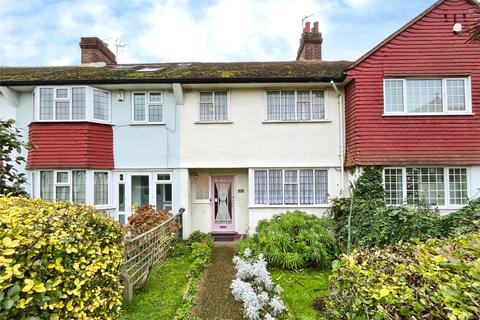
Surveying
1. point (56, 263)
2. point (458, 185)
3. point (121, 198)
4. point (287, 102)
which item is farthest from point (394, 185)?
point (56, 263)

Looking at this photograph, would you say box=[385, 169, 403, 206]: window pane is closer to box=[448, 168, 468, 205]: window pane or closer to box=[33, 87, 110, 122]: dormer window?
box=[448, 168, 468, 205]: window pane

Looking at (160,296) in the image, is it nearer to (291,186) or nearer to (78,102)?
(291,186)

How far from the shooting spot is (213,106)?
465 inches

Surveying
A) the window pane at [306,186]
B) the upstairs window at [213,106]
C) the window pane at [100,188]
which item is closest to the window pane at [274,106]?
the upstairs window at [213,106]

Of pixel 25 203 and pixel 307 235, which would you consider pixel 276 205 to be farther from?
pixel 25 203

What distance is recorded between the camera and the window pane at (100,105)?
A: 1132 centimetres

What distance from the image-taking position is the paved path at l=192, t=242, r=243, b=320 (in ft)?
17.5

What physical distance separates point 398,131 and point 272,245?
6.18 m

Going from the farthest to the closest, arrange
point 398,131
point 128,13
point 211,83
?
point 128,13 → point 211,83 → point 398,131

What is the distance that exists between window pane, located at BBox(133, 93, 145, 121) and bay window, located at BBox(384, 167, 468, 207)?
375 inches

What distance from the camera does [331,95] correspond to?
11672 millimetres

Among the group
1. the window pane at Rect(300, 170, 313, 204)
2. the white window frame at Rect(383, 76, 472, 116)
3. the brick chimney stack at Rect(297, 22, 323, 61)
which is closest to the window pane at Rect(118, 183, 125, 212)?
the window pane at Rect(300, 170, 313, 204)

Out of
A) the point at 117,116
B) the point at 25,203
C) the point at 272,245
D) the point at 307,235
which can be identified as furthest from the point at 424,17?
the point at 25,203

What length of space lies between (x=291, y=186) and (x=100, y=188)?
24.5ft
